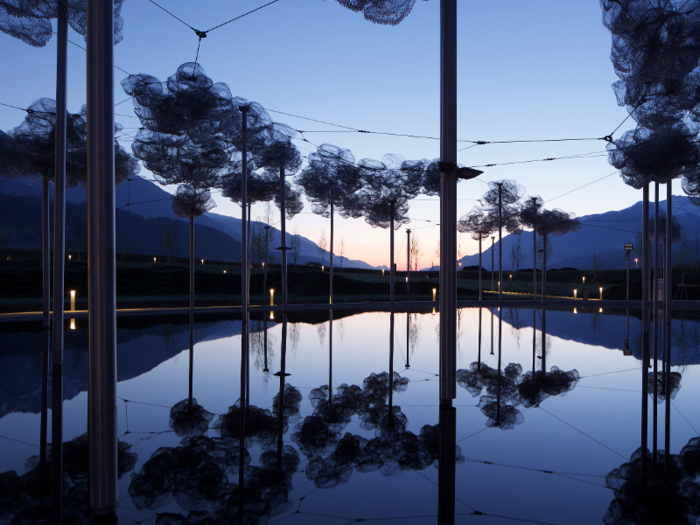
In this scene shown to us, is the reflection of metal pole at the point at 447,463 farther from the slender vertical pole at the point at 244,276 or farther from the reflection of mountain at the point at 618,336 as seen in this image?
the reflection of mountain at the point at 618,336

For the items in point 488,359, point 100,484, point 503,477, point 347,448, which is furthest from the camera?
point 488,359

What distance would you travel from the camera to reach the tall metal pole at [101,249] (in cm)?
332

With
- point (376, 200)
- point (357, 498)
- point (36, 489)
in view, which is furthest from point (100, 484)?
point (376, 200)

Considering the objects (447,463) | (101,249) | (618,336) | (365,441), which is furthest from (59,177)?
(618,336)

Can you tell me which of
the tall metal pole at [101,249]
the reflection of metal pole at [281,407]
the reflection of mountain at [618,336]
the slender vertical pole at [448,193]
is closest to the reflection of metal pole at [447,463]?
the slender vertical pole at [448,193]

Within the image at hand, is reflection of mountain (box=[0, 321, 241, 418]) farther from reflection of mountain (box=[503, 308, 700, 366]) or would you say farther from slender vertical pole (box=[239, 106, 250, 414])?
reflection of mountain (box=[503, 308, 700, 366])

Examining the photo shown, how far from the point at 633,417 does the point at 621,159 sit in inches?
355

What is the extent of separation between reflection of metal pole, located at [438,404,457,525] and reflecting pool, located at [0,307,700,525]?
0.7 inches

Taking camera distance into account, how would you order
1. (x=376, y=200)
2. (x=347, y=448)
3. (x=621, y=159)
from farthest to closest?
(x=376, y=200)
(x=621, y=159)
(x=347, y=448)

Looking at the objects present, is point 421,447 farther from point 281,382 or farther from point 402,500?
point 281,382

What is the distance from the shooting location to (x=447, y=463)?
13.7 feet

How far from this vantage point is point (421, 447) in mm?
4555

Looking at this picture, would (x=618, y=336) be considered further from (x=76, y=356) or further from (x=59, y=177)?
(x=59, y=177)

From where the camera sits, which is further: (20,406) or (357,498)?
(20,406)
